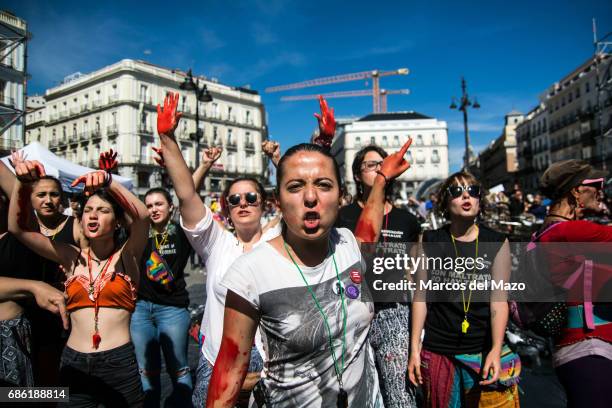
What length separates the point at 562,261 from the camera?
223cm

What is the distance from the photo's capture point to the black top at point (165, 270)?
3.48 m

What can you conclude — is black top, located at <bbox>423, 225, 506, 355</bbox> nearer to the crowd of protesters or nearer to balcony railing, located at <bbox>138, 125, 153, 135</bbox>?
the crowd of protesters

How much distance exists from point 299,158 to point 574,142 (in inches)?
2360


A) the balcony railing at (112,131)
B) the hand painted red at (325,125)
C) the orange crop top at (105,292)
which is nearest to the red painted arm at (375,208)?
the hand painted red at (325,125)

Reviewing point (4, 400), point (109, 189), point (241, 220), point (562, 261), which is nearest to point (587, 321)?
point (562, 261)

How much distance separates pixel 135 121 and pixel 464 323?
169 feet

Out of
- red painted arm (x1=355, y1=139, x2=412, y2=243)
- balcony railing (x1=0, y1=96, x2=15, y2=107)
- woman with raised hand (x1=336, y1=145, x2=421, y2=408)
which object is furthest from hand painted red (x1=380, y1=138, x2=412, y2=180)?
balcony railing (x1=0, y1=96, x2=15, y2=107)

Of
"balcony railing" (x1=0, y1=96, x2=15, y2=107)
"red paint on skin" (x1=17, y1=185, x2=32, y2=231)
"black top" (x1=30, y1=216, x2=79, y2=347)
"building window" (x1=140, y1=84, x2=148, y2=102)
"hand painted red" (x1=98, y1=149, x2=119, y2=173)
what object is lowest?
"black top" (x1=30, y1=216, x2=79, y2=347)

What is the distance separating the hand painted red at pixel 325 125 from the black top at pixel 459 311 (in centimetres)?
106

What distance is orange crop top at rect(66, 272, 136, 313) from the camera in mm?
2547

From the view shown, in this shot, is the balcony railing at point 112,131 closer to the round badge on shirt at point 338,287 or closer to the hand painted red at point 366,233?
the hand painted red at point 366,233

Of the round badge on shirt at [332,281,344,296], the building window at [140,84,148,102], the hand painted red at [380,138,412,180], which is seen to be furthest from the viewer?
the building window at [140,84,148,102]

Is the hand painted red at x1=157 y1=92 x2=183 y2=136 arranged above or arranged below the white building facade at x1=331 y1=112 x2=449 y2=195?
below

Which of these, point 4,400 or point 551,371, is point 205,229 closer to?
point 4,400
